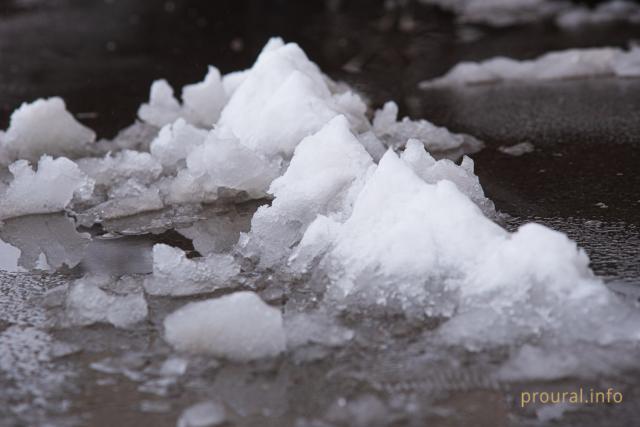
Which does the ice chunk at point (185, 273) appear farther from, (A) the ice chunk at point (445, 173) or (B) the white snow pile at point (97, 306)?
(A) the ice chunk at point (445, 173)

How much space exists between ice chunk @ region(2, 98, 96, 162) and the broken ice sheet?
62cm

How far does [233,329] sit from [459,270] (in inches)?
19.4

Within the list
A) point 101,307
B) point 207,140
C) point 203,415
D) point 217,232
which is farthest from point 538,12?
point 203,415

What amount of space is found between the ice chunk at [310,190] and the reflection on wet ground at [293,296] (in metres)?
0.18

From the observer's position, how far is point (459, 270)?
6.17 feet

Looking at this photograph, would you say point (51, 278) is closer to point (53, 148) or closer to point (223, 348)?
point (223, 348)

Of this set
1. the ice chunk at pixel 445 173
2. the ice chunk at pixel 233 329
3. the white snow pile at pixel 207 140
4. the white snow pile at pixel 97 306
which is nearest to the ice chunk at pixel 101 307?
the white snow pile at pixel 97 306

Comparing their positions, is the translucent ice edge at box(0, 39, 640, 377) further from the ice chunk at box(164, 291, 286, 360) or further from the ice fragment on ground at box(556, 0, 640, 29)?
the ice fragment on ground at box(556, 0, 640, 29)

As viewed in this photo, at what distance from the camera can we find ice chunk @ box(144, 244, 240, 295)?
2053 millimetres

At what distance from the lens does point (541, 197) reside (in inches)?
102

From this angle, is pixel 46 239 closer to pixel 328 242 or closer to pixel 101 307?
pixel 101 307

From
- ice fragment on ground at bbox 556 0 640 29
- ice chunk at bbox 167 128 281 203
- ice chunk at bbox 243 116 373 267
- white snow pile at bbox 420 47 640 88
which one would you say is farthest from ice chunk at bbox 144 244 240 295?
ice fragment on ground at bbox 556 0 640 29

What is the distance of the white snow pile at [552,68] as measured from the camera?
417 centimetres

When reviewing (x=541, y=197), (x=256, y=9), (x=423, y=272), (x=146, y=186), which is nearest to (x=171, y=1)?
(x=256, y=9)
